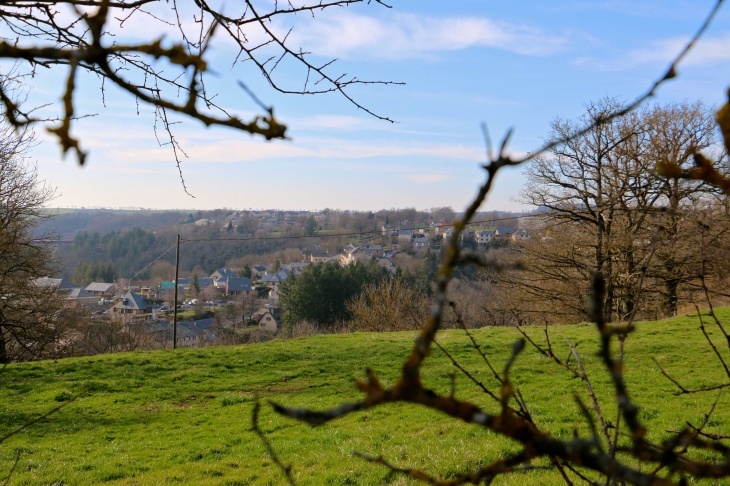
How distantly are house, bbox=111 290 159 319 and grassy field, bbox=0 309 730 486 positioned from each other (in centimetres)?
3243

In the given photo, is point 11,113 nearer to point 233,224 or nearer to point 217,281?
point 217,281

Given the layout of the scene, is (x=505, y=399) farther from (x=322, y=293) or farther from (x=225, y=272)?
(x=225, y=272)

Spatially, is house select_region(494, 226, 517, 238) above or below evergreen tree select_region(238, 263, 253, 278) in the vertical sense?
above

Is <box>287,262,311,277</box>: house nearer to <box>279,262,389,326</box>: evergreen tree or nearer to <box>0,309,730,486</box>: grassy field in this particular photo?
<box>279,262,389,326</box>: evergreen tree

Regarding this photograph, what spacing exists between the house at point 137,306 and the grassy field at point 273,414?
32.4 metres

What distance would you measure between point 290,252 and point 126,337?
4125cm

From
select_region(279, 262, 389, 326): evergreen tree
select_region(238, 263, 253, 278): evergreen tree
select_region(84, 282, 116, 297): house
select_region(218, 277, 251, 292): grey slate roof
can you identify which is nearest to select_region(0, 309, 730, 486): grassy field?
select_region(279, 262, 389, 326): evergreen tree

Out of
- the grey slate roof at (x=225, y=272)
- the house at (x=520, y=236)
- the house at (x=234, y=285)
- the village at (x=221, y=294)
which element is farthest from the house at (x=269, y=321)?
the house at (x=520, y=236)

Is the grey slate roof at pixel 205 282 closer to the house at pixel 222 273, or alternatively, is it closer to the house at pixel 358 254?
the house at pixel 222 273

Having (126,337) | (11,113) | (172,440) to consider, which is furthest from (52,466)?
(126,337)

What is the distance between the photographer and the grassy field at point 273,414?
6.27 meters

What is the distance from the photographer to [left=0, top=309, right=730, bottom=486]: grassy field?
247 inches

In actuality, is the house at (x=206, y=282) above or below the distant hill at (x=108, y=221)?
below

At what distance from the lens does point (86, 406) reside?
419 inches
